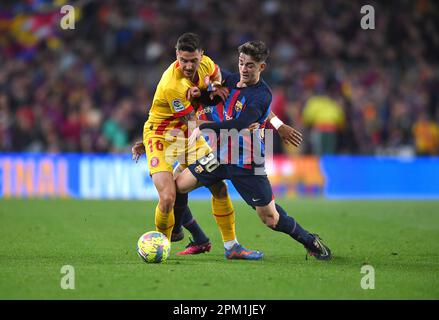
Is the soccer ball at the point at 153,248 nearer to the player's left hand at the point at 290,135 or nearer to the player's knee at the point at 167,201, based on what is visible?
the player's knee at the point at 167,201

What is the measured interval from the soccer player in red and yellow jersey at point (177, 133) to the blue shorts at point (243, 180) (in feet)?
0.89

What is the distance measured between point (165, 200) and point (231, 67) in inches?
504

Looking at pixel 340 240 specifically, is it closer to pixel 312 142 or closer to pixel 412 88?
pixel 312 142

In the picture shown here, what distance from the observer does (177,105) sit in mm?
8492

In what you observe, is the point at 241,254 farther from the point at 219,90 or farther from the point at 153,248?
the point at 219,90

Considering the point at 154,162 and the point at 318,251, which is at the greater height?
the point at 154,162

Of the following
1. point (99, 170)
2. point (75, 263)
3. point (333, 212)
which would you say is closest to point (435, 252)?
point (75, 263)

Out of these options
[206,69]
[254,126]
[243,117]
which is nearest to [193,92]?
[206,69]

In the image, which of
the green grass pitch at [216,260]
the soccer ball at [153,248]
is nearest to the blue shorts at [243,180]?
the green grass pitch at [216,260]

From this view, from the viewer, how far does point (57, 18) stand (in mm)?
19719

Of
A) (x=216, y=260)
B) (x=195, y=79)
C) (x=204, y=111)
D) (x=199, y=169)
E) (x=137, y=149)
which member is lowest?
(x=216, y=260)

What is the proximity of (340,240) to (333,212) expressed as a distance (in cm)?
402

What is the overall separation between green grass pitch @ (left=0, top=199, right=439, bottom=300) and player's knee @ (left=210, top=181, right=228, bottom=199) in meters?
0.66

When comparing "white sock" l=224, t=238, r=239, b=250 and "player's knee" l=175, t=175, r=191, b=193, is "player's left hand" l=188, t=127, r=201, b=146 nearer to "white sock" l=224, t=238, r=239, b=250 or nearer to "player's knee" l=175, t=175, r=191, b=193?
"player's knee" l=175, t=175, r=191, b=193
